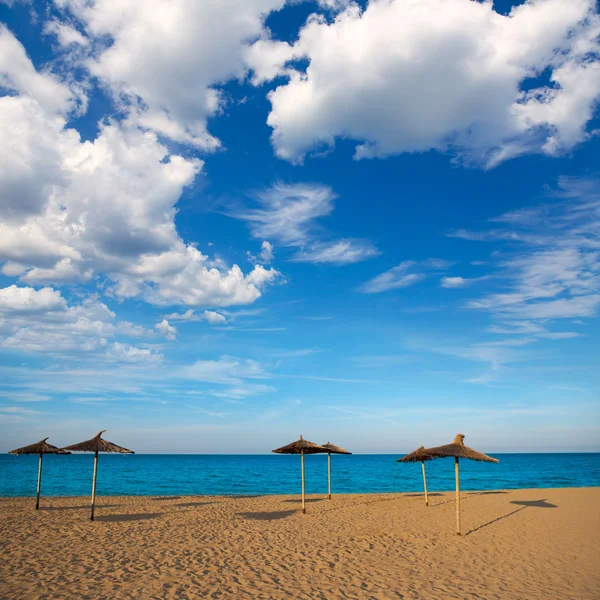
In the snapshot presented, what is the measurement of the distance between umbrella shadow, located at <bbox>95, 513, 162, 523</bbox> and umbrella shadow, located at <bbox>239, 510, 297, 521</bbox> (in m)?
3.71

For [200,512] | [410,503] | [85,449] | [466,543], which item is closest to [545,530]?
[466,543]

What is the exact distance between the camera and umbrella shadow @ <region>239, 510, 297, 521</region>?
16719 mm

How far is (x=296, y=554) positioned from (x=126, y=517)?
8.94 m

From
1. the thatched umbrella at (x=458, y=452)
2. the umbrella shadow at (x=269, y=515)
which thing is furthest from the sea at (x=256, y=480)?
the thatched umbrella at (x=458, y=452)

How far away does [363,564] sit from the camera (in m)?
10.0

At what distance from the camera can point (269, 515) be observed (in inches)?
693

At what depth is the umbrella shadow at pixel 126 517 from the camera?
15.8 metres

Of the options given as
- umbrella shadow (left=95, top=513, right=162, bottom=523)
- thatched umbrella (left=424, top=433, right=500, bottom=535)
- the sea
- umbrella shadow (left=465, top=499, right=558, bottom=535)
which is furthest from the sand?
the sea

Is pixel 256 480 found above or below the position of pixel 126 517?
below

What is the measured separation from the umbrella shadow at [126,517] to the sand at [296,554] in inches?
2.8

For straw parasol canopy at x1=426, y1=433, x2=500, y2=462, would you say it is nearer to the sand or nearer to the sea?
the sand

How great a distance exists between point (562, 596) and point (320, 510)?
12182 mm

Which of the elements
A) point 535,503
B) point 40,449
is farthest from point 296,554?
point 535,503

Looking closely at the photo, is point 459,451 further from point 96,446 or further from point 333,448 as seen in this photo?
point 96,446
